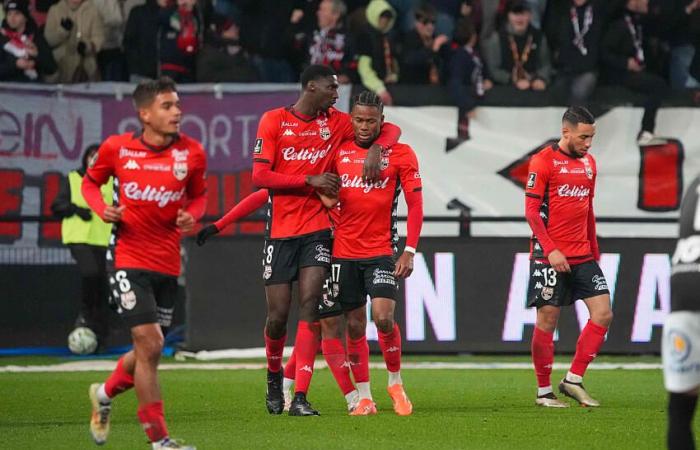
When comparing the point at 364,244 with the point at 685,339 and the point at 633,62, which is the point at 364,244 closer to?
the point at 685,339

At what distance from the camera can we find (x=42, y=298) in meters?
17.5

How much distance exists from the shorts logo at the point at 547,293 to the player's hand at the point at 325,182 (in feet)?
7.26

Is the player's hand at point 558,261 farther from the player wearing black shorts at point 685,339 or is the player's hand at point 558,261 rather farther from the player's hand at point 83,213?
the player's hand at point 83,213

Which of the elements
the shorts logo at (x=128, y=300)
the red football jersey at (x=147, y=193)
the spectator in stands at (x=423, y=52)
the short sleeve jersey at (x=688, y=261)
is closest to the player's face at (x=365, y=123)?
the red football jersey at (x=147, y=193)

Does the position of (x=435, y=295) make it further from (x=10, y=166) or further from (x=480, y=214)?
(x=10, y=166)

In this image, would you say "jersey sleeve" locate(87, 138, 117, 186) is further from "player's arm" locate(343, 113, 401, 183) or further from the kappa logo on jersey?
"player's arm" locate(343, 113, 401, 183)

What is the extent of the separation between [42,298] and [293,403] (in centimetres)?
754

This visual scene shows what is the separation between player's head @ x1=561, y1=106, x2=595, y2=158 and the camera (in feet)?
38.2

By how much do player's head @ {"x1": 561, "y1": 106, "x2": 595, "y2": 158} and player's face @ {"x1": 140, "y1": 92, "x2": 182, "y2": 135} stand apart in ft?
13.2

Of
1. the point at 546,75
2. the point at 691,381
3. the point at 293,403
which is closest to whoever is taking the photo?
the point at 691,381

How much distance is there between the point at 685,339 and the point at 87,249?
1163 centimetres

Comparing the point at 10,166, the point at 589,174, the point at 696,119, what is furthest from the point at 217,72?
the point at 589,174

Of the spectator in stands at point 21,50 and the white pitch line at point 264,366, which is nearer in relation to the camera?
the white pitch line at point 264,366

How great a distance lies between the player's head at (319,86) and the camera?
10.7 metres
